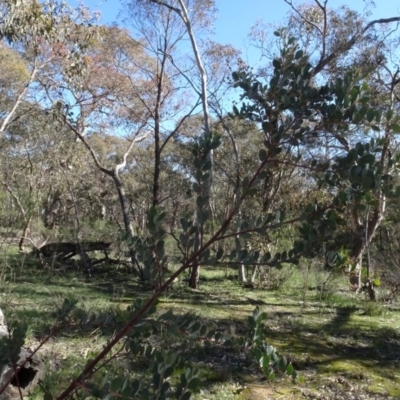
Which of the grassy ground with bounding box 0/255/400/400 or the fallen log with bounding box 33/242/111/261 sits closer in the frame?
the grassy ground with bounding box 0/255/400/400

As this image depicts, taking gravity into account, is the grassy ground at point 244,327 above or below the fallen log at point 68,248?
below

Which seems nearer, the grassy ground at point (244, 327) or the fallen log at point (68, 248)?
the grassy ground at point (244, 327)

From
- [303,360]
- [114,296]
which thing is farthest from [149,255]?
[114,296]

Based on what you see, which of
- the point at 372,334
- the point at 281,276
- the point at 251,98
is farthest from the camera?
the point at 281,276

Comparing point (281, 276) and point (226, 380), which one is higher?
point (281, 276)

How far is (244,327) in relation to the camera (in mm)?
6520

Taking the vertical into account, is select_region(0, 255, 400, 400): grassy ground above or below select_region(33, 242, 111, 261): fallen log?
below

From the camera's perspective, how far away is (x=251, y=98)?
1.66 metres

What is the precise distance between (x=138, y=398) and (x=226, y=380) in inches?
148

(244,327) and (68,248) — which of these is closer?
(244,327)

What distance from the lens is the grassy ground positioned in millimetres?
4762

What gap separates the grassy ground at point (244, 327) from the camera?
4.76m

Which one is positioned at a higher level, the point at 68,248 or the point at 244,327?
the point at 68,248

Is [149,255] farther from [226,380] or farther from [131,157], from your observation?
[131,157]
